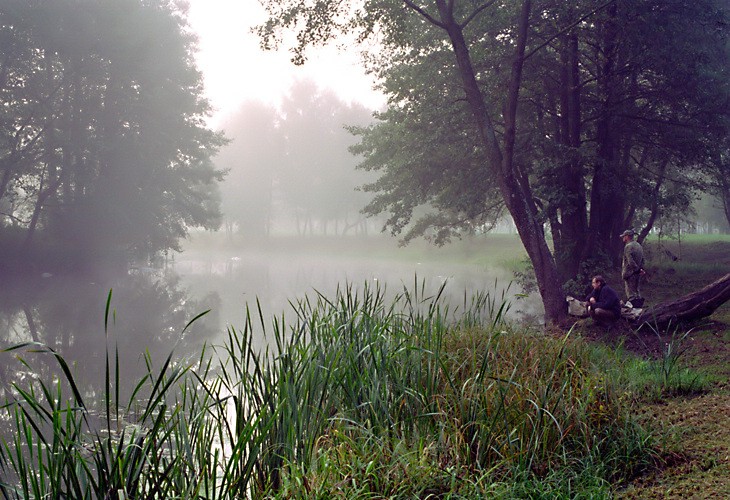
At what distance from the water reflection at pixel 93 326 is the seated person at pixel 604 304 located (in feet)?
21.5

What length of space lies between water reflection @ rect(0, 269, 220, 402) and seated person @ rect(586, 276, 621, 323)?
21.5 ft

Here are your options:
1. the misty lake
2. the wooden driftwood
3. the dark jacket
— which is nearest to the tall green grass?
the misty lake

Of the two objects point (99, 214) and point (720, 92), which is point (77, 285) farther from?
point (720, 92)

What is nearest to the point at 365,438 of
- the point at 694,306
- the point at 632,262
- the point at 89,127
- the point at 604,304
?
the point at 604,304

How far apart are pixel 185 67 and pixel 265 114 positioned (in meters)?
23.3

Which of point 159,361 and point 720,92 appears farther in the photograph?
point 720,92

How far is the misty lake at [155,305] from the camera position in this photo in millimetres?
11578

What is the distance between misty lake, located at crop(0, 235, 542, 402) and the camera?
11.6 m

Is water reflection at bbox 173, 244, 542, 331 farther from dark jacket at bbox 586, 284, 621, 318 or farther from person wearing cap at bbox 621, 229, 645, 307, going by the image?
dark jacket at bbox 586, 284, 621, 318

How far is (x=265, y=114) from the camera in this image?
5497cm

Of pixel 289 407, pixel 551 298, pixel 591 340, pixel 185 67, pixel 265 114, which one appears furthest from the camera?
pixel 265 114

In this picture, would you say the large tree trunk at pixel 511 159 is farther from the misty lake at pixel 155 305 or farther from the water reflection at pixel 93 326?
the water reflection at pixel 93 326

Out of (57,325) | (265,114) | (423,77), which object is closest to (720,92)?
(423,77)

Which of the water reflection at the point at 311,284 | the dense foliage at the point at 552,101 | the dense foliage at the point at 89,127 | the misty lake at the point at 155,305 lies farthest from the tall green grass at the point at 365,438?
the dense foliage at the point at 89,127
